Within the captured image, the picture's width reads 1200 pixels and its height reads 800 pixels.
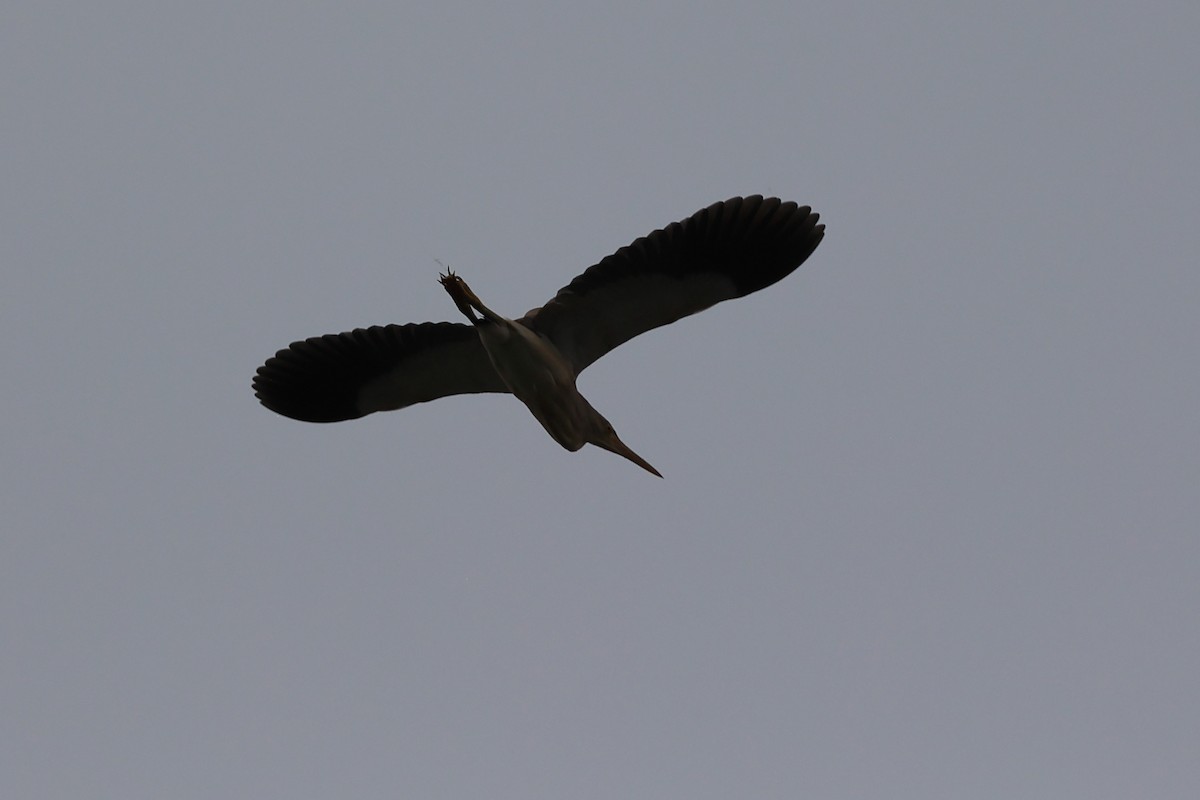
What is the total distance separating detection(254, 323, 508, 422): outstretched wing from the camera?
11.1 meters

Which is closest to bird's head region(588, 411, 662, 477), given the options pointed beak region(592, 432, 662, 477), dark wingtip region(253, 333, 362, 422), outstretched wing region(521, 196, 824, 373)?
pointed beak region(592, 432, 662, 477)

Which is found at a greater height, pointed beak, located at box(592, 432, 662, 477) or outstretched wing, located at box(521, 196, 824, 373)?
outstretched wing, located at box(521, 196, 824, 373)

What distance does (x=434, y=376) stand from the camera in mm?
11477

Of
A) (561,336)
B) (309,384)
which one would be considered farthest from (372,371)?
(561,336)

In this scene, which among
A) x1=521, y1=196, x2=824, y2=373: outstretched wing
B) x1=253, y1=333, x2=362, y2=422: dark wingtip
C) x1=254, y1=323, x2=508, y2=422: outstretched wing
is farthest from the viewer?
x1=253, y1=333, x2=362, y2=422: dark wingtip

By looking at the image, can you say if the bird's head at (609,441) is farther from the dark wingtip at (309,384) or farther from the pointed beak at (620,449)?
the dark wingtip at (309,384)

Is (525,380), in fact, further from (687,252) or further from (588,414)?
(687,252)

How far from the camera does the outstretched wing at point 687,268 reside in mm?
10250

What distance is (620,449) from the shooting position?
11.3 m

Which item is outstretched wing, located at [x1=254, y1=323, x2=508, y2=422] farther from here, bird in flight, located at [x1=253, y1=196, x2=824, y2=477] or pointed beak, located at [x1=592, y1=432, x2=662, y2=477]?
pointed beak, located at [x1=592, y1=432, x2=662, y2=477]

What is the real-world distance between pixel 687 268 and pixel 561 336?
1100mm

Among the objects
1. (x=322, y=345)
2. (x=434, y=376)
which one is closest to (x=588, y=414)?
(x=434, y=376)

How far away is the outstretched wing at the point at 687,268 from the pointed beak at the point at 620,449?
86cm

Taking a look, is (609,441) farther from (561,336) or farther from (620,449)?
(561,336)
